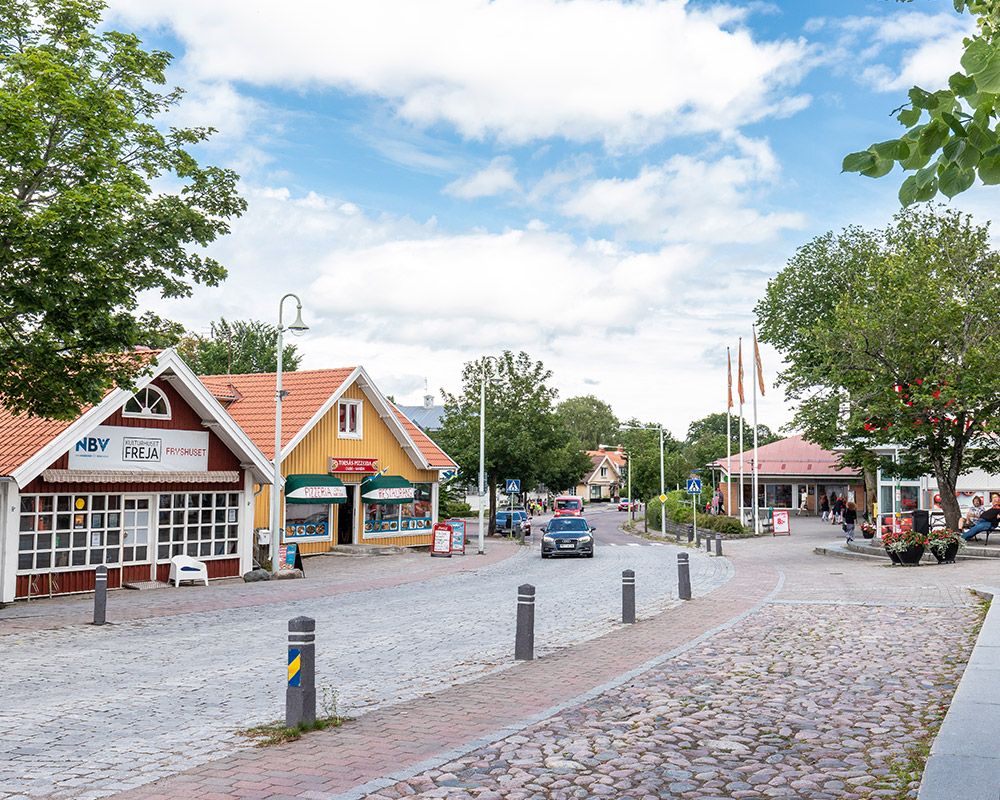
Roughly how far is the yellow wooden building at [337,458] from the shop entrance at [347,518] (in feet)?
0.13

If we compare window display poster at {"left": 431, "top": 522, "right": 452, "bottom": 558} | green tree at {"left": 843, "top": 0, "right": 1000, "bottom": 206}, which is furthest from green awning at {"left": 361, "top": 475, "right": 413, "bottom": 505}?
green tree at {"left": 843, "top": 0, "right": 1000, "bottom": 206}

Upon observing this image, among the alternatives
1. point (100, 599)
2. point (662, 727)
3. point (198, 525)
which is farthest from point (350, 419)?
point (662, 727)

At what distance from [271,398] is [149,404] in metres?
11.0

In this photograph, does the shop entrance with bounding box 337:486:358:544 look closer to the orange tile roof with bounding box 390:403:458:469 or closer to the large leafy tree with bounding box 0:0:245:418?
the orange tile roof with bounding box 390:403:458:469

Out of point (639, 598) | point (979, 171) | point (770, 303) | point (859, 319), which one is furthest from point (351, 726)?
point (770, 303)

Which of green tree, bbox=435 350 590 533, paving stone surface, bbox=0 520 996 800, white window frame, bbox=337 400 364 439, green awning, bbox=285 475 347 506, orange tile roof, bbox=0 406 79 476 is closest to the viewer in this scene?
paving stone surface, bbox=0 520 996 800

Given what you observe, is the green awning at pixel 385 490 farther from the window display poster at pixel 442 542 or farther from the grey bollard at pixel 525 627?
the grey bollard at pixel 525 627

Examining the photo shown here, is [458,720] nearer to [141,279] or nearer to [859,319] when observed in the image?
[141,279]

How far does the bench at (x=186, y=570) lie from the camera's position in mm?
22312

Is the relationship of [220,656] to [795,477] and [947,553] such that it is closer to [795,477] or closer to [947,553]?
[947,553]

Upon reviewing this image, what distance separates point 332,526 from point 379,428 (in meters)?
4.58

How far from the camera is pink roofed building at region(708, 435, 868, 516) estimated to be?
64125 mm

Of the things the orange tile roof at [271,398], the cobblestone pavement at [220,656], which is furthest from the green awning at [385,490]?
the cobblestone pavement at [220,656]

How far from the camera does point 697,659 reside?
35.7 ft
